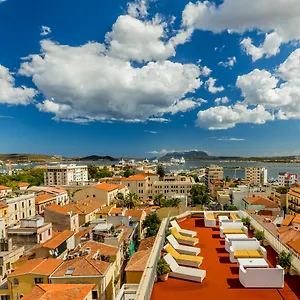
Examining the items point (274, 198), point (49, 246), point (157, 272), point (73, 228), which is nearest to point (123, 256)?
point (49, 246)

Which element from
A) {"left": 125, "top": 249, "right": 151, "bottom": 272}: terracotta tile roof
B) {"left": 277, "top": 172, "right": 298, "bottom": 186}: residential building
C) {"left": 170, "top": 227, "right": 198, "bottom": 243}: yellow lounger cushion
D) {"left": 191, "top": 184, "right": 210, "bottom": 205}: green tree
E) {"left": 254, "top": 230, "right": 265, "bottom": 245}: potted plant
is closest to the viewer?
{"left": 254, "top": 230, "right": 265, "bottom": 245}: potted plant

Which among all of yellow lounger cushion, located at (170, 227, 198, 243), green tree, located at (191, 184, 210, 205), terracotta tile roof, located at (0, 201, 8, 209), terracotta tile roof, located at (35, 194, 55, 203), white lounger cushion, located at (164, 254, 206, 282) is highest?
yellow lounger cushion, located at (170, 227, 198, 243)

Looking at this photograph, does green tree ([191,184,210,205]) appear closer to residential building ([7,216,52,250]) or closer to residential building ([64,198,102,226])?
residential building ([64,198,102,226])

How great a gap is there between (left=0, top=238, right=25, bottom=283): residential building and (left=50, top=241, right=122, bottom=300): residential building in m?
5.04

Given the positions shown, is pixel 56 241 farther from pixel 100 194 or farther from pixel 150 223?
pixel 100 194

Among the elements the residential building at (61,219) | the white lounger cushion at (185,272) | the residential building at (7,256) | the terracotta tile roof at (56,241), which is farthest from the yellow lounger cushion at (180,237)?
the residential building at (61,219)

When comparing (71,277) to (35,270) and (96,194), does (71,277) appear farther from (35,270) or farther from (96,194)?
(96,194)

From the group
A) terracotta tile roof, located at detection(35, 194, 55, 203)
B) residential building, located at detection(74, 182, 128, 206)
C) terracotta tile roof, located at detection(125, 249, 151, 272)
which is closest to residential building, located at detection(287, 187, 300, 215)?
residential building, located at detection(74, 182, 128, 206)

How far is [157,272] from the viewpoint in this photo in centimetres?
748

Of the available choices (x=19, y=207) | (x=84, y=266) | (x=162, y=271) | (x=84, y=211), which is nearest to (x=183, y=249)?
(x=162, y=271)

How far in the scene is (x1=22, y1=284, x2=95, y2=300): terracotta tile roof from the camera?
11.9 m

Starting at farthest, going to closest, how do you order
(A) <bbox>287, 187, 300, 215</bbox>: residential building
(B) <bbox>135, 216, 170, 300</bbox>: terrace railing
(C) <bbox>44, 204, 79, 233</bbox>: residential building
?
(A) <bbox>287, 187, 300, 215</bbox>: residential building → (C) <bbox>44, 204, 79, 233</bbox>: residential building → (B) <bbox>135, 216, 170, 300</bbox>: terrace railing

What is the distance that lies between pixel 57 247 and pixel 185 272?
15.2m

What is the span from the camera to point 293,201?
4488cm
